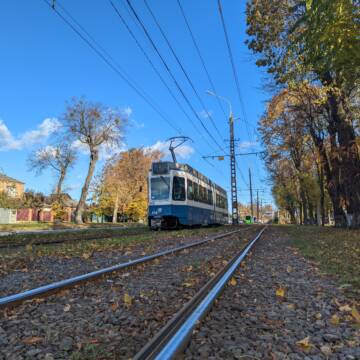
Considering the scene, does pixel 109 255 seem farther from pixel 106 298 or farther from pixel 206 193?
pixel 206 193

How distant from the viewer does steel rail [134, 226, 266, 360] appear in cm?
302

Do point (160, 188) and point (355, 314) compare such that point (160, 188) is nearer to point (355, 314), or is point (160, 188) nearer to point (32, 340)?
point (355, 314)

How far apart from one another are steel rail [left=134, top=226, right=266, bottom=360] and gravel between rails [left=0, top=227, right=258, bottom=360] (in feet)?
0.52

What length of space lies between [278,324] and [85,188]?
3746cm

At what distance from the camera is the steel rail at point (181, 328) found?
9.90 ft

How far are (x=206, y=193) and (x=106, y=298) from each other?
21.5 meters

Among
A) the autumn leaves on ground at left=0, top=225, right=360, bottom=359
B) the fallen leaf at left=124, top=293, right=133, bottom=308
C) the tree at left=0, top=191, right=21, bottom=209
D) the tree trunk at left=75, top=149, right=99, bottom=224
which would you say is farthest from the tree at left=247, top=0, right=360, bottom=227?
the tree at left=0, top=191, right=21, bottom=209

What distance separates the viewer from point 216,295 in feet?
16.6

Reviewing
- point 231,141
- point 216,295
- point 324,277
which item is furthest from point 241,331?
point 231,141

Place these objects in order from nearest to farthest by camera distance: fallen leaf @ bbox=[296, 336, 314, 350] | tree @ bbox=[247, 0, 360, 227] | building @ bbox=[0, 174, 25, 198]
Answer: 1. fallen leaf @ bbox=[296, 336, 314, 350]
2. tree @ bbox=[247, 0, 360, 227]
3. building @ bbox=[0, 174, 25, 198]

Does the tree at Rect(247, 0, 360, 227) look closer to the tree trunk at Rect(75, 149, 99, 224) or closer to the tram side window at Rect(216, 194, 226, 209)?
the tram side window at Rect(216, 194, 226, 209)

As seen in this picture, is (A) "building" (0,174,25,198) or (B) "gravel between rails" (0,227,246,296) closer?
(B) "gravel between rails" (0,227,246,296)

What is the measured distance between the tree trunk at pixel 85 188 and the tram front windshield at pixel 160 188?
1950 cm

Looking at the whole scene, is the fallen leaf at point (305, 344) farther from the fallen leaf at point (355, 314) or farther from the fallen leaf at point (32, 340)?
the fallen leaf at point (32, 340)
